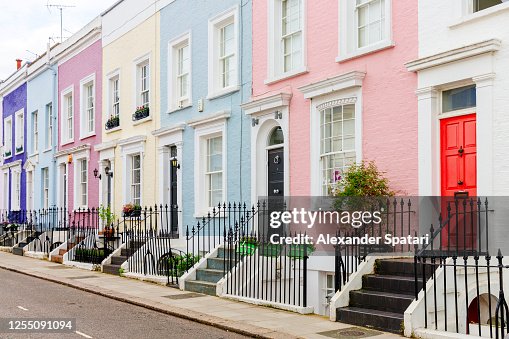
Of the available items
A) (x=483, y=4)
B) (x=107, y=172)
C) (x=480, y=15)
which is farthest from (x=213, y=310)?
(x=107, y=172)

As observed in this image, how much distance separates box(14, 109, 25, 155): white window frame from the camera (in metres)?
30.7

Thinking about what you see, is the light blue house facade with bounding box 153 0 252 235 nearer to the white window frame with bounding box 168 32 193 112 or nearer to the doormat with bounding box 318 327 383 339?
the white window frame with bounding box 168 32 193 112

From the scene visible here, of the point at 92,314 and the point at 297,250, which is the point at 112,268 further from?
the point at 297,250

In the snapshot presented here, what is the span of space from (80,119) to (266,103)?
38.2ft

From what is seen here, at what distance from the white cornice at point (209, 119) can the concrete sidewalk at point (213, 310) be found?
4215 mm

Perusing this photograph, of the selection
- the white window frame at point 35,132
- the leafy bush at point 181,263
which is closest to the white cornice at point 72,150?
the white window frame at point 35,132

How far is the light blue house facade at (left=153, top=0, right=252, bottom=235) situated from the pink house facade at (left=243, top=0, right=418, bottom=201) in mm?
629

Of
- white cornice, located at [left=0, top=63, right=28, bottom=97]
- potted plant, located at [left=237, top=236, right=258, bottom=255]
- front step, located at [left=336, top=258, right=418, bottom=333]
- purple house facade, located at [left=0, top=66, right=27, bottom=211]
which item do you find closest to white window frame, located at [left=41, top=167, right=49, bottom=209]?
purple house facade, located at [left=0, top=66, right=27, bottom=211]

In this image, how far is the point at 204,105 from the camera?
56.4ft

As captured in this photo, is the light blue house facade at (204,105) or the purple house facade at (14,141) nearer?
the light blue house facade at (204,105)

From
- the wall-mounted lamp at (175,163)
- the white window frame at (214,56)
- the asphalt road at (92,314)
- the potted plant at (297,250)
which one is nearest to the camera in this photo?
the asphalt road at (92,314)

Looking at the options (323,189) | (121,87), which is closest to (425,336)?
(323,189)

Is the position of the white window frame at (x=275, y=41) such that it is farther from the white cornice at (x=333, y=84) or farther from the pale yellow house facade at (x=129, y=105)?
the pale yellow house facade at (x=129, y=105)

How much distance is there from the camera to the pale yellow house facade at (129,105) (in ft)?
65.0
